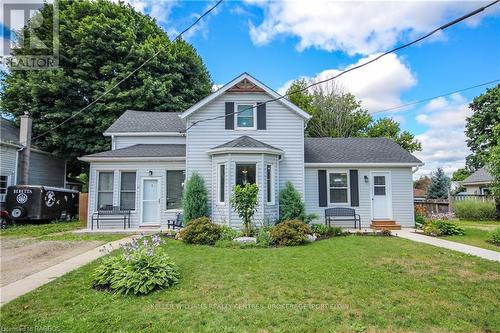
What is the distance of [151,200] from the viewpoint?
1271 cm

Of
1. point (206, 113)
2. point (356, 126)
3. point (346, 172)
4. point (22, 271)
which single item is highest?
point (356, 126)

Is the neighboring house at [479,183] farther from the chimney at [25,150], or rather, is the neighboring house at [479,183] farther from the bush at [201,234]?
the chimney at [25,150]

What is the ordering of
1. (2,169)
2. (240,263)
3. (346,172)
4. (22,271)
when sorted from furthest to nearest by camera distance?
(2,169) < (346,172) < (240,263) < (22,271)

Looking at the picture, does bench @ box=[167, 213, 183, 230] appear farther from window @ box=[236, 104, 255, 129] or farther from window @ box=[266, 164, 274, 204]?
window @ box=[236, 104, 255, 129]

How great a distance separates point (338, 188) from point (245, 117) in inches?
218

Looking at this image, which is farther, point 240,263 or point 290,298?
point 240,263

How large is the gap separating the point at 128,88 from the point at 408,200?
2126cm

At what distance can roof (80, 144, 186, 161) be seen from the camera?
12.4 m

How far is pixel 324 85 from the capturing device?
1128 inches

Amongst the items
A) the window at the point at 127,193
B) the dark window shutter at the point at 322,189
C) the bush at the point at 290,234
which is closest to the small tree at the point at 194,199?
the window at the point at 127,193

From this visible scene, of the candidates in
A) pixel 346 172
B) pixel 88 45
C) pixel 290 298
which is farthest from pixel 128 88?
pixel 290 298

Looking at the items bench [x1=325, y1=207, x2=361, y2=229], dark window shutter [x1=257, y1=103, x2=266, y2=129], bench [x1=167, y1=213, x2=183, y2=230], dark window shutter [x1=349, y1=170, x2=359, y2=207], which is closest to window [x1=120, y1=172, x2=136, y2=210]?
bench [x1=167, y1=213, x2=183, y2=230]

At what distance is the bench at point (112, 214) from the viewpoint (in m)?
12.3

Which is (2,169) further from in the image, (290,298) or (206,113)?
(290,298)
